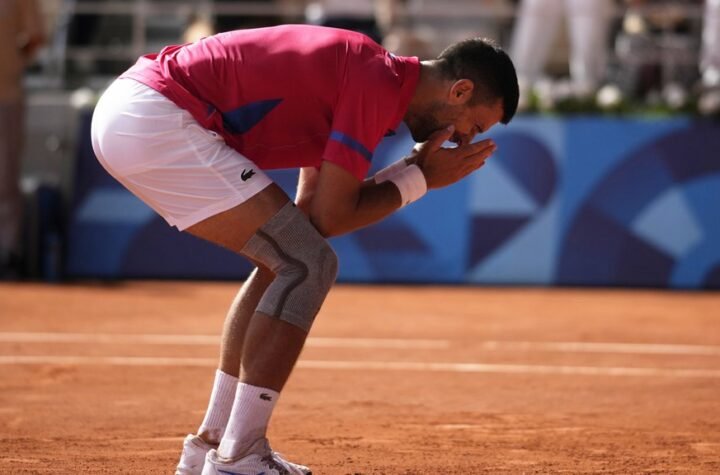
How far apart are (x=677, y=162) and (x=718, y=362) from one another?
15.1 ft

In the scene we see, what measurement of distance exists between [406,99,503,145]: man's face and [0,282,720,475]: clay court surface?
4.87ft

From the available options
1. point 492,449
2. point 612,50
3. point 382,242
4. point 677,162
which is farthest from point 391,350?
point 612,50

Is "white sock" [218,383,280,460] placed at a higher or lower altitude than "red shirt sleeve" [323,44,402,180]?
lower

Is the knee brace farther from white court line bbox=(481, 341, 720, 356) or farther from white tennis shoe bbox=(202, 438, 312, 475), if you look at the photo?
white court line bbox=(481, 341, 720, 356)

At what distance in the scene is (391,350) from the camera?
9820 mm

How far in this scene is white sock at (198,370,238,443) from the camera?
573 centimetres

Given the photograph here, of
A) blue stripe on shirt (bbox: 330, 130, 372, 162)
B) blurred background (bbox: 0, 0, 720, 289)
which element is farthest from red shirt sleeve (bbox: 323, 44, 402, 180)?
blurred background (bbox: 0, 0, 720, 289)

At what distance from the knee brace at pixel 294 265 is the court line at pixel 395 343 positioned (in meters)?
4.69

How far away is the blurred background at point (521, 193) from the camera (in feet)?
45.1

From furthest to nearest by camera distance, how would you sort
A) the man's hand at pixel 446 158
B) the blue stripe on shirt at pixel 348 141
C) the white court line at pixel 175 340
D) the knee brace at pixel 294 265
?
the white court line at pixel 175 340 < the man's hand at pixel 446 158 < the knee brace at pixel 294 265 < the blue stripe on shirt at pixel 348 141

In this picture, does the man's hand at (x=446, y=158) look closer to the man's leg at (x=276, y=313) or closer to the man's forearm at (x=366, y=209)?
the man's forearm at (x=366, y=209)

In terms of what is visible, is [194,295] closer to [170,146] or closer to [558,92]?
[558,92]

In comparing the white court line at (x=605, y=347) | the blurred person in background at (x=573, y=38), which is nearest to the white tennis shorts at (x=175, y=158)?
the white court line at (x=605, y=347)

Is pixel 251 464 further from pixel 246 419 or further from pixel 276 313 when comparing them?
pixel 276 313
